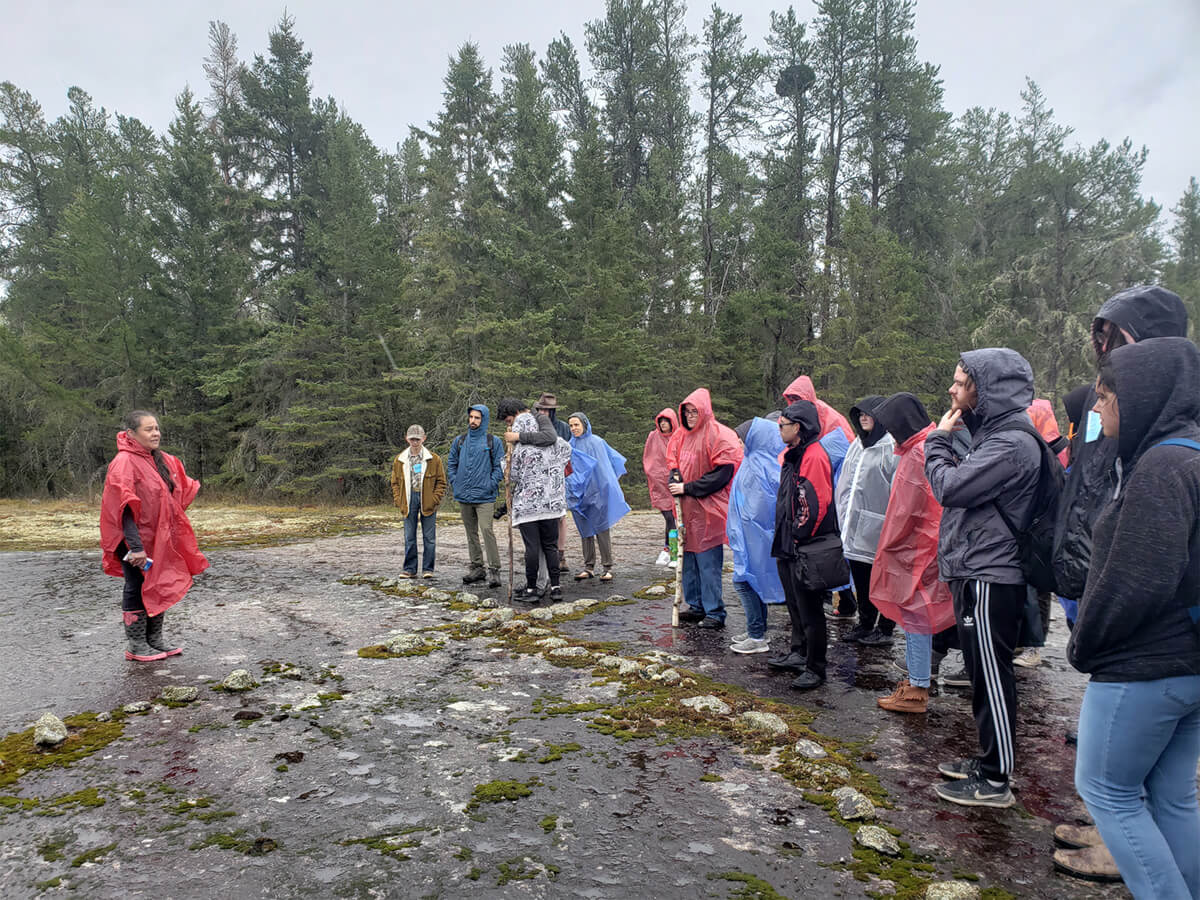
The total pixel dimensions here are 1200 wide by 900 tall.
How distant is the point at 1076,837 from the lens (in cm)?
281

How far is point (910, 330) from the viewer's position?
2509cm

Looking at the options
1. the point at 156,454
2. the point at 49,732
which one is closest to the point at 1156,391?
the point at 49,732

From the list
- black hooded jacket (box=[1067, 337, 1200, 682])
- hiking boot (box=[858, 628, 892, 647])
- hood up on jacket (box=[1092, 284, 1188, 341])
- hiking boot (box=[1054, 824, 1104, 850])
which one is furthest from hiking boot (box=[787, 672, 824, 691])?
hood up on jacket (box=[1092, 284, 1188, 341])

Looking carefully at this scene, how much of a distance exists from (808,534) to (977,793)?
1.87m

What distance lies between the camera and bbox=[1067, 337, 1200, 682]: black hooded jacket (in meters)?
1.99

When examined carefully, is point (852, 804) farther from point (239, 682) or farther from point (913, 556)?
point (239, 682)

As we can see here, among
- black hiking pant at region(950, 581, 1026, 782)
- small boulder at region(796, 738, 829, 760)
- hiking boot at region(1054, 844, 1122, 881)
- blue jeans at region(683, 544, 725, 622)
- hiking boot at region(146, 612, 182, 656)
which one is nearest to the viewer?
hiking boot at region(1054, 844, 1122, 881)

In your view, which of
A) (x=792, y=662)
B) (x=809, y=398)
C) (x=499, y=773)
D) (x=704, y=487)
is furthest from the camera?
(x=809, y=398)

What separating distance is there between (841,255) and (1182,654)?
906 inches

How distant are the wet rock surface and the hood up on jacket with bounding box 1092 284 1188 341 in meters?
2.16

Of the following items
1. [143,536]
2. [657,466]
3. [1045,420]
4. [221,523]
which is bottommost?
[221,523]

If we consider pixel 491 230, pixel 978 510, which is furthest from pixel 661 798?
pixel 491 230

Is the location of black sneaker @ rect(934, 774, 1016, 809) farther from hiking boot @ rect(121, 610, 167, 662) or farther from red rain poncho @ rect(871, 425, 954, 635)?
hiking boot @ rect(121, 610, 167, 662)

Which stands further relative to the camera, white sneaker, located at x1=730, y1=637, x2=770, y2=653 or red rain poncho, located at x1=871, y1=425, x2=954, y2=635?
white sneaker, located at x1=730, y1=637, x2=770, y2=653
